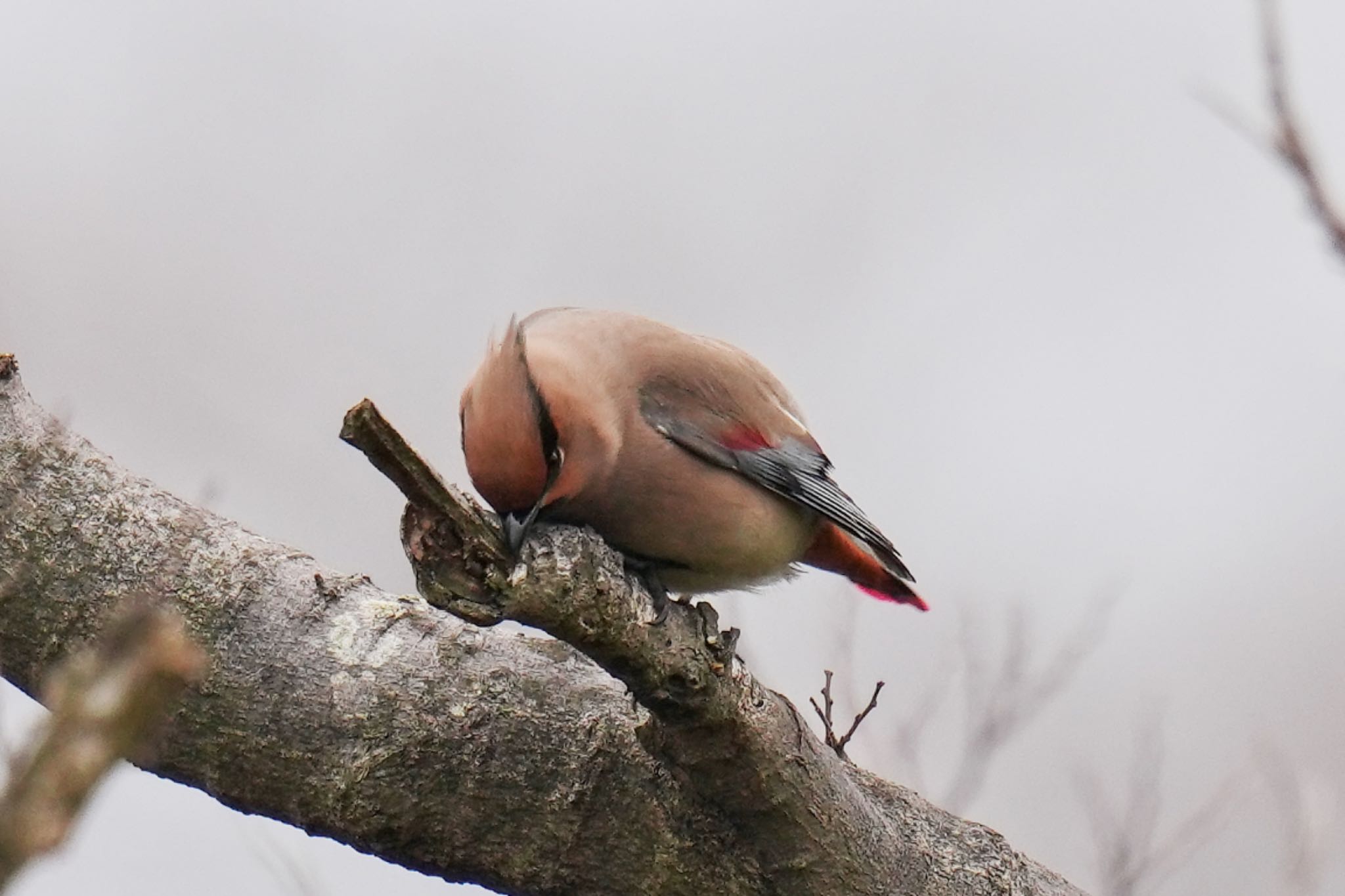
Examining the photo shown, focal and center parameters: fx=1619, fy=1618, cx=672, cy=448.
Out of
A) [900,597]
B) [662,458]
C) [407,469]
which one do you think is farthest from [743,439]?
[407,469]

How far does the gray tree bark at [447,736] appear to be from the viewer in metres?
2.71

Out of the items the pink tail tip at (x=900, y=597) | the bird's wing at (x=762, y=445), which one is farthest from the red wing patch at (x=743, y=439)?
the pink tail tip at (x=900, y=597)

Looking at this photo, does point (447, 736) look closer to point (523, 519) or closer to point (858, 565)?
point (523, 519)

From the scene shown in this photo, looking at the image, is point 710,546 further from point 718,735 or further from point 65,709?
point 65,709

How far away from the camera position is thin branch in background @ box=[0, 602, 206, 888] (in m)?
0.74

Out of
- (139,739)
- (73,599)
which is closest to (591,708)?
(73,599)

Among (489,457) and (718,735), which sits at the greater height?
(489,457)

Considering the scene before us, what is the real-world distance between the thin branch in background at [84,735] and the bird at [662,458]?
1.81 meters

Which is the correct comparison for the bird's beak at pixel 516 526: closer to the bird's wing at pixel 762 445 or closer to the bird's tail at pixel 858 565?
the bird's wing at pixel 762 445

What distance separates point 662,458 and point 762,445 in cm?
41

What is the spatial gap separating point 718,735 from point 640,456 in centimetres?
99

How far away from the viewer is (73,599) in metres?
2.87

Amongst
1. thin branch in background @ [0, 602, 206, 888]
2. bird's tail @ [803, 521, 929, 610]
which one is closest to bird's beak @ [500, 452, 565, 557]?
bird's tail @ [803, 521, 929, 610]

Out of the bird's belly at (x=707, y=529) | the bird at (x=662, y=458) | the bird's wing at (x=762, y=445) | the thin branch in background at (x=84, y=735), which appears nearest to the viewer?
the thin branch in background at (x=84, y=735)
